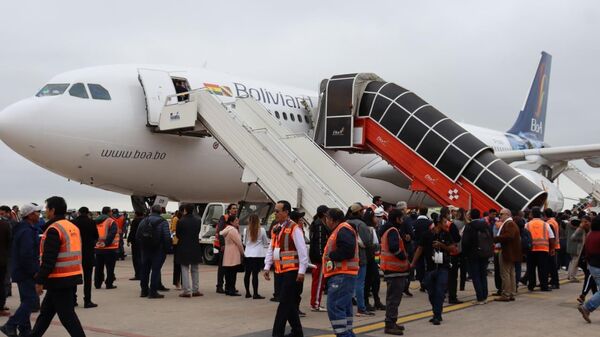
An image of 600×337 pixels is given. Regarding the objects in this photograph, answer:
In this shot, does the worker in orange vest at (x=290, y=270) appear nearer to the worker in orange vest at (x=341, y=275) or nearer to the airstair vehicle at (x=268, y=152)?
the worker in orange vest at (x=341, y=275)

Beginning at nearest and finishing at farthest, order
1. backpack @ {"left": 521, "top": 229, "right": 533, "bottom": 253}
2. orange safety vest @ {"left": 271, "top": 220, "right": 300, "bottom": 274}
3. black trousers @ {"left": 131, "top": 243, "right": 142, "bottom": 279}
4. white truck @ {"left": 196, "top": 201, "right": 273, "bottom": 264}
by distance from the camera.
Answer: orange safety vest @ {"left": 271, "top": 220, "right": 300, "bottom": 274}, backpack @ {"left": 521, "top": 229, "right": 533, "bottom": 253}, black trousers @ {"left": 131, "top": 243, "right": 142, "bottom": 279}, white truck @ {"left": 196, "top": 201, "right": 273, "bottom": 264}

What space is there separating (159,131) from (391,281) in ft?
28.1

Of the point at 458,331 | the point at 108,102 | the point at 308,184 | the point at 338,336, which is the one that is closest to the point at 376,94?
the point at 308,184

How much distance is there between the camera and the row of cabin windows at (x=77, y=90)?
1417cm

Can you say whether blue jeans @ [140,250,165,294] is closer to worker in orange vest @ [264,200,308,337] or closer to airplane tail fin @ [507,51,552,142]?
worker in orange vest @ [264,200,308,337]

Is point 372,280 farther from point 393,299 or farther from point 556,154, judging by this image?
point 556,154

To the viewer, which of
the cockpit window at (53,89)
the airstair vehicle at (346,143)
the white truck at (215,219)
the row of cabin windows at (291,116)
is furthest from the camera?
the row of cabin windows at (291,116)

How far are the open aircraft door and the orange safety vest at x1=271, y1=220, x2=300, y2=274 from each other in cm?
784

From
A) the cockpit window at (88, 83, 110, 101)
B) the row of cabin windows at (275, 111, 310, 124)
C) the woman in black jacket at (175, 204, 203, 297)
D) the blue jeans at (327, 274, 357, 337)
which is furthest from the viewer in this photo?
the row of cabin windows at (275, 111, 310, 124)

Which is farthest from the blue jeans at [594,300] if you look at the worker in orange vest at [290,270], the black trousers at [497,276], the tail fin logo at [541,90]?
the tail fin logo at [541,90]

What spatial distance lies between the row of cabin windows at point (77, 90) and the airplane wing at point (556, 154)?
14.5m

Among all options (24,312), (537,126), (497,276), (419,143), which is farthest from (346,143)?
(537,126)

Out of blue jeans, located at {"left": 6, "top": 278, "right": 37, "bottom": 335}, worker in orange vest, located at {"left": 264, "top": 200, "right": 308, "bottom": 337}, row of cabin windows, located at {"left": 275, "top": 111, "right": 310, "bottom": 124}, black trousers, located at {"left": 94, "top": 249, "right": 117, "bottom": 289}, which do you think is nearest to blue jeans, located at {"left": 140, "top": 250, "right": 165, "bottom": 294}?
black trousers, located at {"left": 94, "top": 249, "right": 117, "bottom": 289}

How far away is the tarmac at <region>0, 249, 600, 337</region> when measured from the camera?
306 inches
